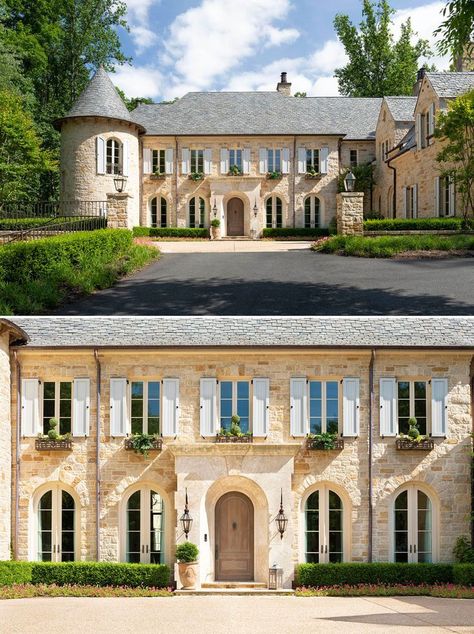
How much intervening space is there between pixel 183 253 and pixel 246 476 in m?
11.9

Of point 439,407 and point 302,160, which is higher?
point 302,160

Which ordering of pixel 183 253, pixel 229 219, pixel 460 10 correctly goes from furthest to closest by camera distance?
1. pixel 229 219
2. pixel 183 253
3. pixel 460 10

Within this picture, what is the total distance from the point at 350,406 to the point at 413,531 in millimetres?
3262

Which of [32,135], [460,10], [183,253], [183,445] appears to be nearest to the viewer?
[183,445]

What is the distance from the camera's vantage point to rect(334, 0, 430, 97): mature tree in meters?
51.9

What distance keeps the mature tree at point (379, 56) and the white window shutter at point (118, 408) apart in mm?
40680

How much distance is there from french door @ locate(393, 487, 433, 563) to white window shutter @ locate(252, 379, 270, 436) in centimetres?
366

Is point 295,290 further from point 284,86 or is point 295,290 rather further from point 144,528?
point 284,86

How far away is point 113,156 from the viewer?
37.5 metres

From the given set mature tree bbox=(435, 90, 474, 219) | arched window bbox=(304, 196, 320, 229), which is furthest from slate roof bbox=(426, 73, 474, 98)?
arched window bbox=(304, 196, 320, 229)

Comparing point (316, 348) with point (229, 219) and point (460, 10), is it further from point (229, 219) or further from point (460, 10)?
point (229, 219)

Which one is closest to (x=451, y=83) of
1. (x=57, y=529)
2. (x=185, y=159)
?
(x=185, y=159)

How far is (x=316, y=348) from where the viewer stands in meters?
17.1

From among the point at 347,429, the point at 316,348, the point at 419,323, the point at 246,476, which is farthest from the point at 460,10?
the point at 246,476
